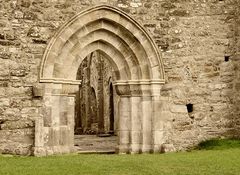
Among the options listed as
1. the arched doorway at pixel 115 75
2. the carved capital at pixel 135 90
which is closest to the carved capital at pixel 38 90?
the arched doorway at pixel 115 75

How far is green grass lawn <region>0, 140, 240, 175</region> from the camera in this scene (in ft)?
20.7

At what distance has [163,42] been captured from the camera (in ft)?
31.9

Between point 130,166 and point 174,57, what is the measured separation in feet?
11.6

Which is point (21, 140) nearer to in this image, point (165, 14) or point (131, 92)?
point (131, 92)

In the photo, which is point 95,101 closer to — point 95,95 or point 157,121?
point 95,95

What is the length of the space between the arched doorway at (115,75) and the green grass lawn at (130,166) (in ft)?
4.42

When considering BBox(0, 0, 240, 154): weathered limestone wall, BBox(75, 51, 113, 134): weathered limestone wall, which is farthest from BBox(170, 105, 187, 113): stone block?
BBox(75, 51, 113, 134): weathered limestone wall

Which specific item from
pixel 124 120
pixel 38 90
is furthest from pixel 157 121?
pixel 38 90

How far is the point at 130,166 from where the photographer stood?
22.7 ft

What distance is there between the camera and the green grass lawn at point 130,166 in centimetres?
630

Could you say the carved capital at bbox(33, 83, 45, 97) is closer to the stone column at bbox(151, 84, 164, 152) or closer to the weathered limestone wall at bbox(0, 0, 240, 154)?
the weathered limestone wall at bbox(0, 0, 240, 154)

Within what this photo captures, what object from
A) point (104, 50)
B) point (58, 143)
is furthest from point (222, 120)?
point (58, 143)

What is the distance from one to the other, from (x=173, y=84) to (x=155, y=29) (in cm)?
122

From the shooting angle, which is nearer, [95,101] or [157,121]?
[157,121]
